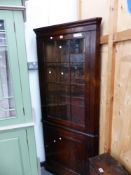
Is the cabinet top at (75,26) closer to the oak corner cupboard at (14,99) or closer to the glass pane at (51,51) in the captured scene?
the glass pane at (51,51)

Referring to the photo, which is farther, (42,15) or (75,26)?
(42,15)

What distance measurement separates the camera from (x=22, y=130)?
155 cm

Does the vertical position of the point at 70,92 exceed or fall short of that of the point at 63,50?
it falls short

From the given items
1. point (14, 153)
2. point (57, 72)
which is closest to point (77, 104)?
point (57, 72)

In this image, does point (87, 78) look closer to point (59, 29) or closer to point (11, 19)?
point (59, 29)

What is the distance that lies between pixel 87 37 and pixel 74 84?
536 mm

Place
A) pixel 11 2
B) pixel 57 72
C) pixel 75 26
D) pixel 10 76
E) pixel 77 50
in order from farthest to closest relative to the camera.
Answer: pixel 57 72 < pixel 77 50 < pixel 75 26 < pixel 10 76 < pixel 11 2

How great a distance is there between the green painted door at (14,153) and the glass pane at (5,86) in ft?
0.64

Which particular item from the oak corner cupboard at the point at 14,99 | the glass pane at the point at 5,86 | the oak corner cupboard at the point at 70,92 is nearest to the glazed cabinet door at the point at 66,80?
the oak corner cupboard at the point at 70,92

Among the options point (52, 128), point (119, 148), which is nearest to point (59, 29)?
point (52, 128)

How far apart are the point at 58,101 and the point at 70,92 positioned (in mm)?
252

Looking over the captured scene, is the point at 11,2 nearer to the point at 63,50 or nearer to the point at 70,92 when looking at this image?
the point at 63,50

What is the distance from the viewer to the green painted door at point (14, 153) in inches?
60.7

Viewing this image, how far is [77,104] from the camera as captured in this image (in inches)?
76.0
